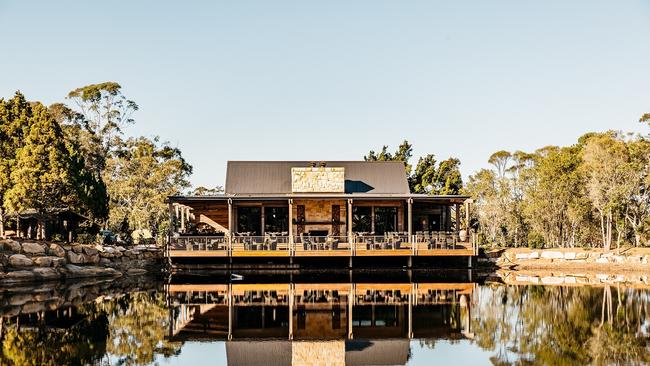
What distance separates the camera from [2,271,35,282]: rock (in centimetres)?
2253

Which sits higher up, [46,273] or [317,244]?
[317,244]

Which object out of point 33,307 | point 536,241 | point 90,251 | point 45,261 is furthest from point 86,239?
point 536,241

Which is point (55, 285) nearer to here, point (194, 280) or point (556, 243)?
point (194, 280)

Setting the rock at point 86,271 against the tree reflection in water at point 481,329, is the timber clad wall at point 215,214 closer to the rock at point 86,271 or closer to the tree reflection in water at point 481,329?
the rock at point 86,271

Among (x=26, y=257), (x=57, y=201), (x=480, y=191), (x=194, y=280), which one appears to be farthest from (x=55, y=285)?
(x=480, y=191)

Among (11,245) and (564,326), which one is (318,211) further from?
(564,326)

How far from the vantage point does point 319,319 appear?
1477cm

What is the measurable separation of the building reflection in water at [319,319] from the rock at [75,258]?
22.2 ft

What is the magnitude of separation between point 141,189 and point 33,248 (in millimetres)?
20665

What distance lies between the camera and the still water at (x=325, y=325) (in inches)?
433

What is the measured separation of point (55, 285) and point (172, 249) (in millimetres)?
5912

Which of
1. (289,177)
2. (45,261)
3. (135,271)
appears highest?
(289,177)

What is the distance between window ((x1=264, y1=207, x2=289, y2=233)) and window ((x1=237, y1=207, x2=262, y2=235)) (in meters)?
0.57

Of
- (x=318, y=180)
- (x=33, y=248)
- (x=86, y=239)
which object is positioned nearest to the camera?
(x=33, y=248)
